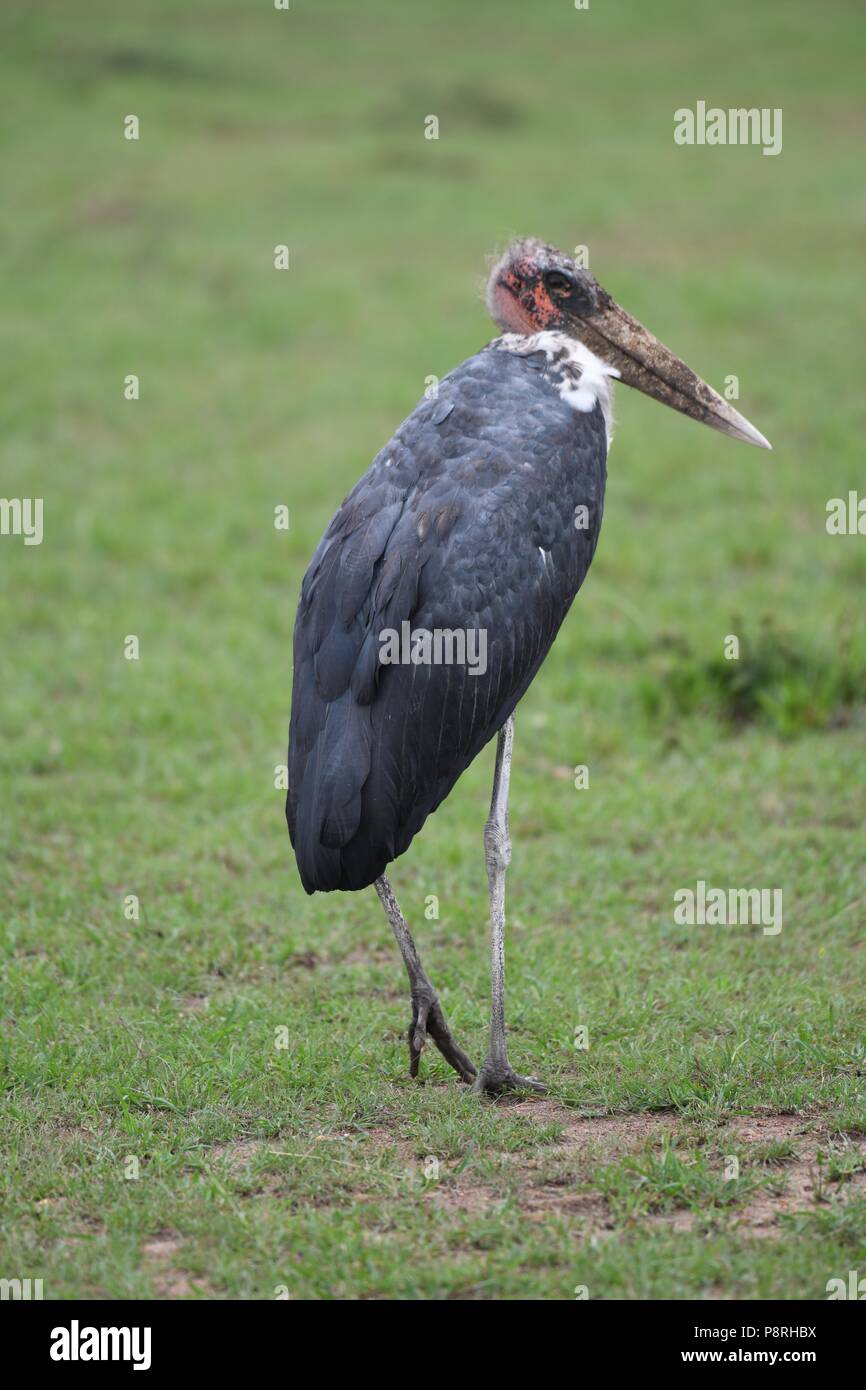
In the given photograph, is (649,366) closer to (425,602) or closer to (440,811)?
(425,602)

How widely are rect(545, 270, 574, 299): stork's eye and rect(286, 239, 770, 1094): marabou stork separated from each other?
286mm

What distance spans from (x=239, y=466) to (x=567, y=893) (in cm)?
589

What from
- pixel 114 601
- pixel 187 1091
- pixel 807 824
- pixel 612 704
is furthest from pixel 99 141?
pixel 187 1091

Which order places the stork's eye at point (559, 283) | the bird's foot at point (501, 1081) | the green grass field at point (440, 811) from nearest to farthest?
1. the green grass field at point (440, 811)
2. the bird's foot at point (501, 1081)
3. the stork's eye at point (559, 283)

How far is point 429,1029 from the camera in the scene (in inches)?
192

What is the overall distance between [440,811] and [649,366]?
2.64 m

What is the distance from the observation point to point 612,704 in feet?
27.0

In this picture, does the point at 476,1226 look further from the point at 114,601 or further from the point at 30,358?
the point at 30,358

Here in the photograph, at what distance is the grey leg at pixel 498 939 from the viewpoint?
4.82 m

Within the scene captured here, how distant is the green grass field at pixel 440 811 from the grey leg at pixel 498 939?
15 cm
